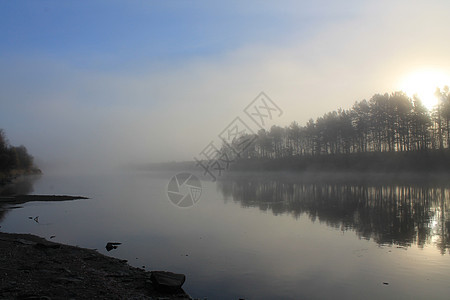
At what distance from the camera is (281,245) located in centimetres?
1703

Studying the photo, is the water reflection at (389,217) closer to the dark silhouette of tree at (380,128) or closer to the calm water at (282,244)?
the calm water at (282,244)

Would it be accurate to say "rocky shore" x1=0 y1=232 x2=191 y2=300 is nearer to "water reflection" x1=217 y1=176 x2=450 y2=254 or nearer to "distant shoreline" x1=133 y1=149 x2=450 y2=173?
"water reflection" x1=217 y1=176 x2=450 y2=254

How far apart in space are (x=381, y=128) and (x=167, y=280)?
8049 centimetres

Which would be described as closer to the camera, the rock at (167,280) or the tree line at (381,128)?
the rock at (167,280)

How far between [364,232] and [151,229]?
13.1 metres

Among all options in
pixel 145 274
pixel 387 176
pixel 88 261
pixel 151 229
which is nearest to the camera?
pixel 145 274

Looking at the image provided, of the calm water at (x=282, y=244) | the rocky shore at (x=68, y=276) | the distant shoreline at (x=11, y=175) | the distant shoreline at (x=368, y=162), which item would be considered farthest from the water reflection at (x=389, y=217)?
the distant shoreline at (x=11, y=175)

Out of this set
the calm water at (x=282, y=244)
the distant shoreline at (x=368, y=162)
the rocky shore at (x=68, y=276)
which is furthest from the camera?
the distant shoreline at (x=368, y=162)

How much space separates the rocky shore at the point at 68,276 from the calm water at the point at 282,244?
4.39ft

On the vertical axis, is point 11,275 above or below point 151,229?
above

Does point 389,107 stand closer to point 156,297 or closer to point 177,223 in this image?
point 177,223

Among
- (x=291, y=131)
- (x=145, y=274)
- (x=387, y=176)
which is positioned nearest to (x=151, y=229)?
(x=145, y=274)

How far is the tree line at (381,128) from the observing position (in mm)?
72312

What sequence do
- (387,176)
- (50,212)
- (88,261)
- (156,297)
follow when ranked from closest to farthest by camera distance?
(156,297)
(88,261)
(50,212)
(387,176)
